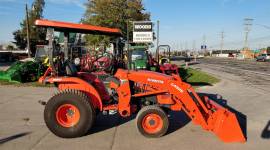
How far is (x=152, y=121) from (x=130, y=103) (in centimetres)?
62

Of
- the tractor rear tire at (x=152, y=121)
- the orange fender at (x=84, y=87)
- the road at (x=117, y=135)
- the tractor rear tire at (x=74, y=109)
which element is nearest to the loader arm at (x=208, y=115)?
the road at (x=117, y=135)

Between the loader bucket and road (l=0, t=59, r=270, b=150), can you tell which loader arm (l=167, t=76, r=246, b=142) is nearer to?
the loader bucket

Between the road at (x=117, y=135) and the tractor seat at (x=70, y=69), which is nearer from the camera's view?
the road at (x=117, y=135)

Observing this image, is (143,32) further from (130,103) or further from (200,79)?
(130,103)

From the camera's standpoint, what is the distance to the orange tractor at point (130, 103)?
5.74 metres

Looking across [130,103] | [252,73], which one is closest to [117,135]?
[130,103]

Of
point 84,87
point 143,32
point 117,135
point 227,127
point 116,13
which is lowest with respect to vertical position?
point 117,135

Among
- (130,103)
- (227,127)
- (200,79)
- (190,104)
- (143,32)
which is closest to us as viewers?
(227,127)

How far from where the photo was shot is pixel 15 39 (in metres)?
70.0

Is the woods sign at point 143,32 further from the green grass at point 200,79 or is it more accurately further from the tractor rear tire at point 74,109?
the tractor rear tire at point 74,109

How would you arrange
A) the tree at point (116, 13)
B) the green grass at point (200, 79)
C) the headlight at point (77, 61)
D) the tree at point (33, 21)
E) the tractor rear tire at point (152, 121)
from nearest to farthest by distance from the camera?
1. the tractor rear tire at point (152, 121)
2. the headlight at point (77, 61)
3. the green grass at point (200, 79)
4. the tree at point (116, 13)
5. the tree at point (33, 21)

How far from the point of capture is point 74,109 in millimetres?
5953

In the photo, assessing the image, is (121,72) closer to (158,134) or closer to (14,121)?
(158,134)

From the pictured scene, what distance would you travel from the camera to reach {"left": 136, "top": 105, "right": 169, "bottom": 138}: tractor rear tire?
232 inches
